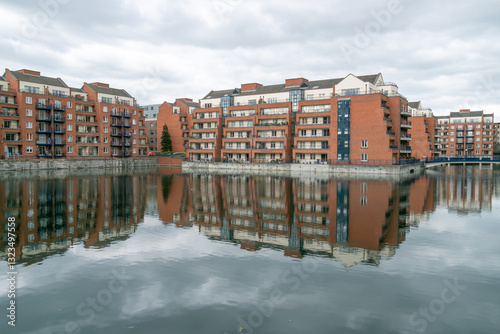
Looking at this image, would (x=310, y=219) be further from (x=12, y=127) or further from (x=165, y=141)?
(x=165, y=141)

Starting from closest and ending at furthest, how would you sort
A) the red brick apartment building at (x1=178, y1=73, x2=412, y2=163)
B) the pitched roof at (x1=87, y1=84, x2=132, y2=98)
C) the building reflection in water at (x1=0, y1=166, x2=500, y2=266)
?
1. the building reflection in water at (x1=0, y1=166, x2=500, y2=266)
2. the red brick apartment building at (x1=178, y1=73, x2=412, y2=163)
3. the pitched roof at (x1=87, y1=84, x2=132, y2=98)

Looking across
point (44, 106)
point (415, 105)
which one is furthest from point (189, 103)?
point (415, 105)

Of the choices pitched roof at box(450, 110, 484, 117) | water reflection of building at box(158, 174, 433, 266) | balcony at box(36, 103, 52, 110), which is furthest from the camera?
pitched roof at box(450, 110, 484, 117)

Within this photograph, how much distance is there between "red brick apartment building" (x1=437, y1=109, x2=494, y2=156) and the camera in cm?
13775

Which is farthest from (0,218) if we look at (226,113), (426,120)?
(426,120)

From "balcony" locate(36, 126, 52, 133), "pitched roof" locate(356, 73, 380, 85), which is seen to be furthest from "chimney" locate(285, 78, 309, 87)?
"balcony" locate(36, 126, 52, 133)

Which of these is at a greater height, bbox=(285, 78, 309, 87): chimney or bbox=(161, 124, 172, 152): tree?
bbox=(285, 78, 309, 87): chimney

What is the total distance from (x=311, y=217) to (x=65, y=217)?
15.7 meters

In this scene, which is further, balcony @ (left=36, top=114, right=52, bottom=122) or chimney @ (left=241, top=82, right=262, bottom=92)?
chimney @ (left=241, top=82, right=262, bottom=92)

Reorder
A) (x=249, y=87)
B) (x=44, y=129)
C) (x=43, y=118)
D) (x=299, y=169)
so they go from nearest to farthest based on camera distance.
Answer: (x=299, y=169), (x=43, y=118), (x=44, y=129), (x=249, y=87)

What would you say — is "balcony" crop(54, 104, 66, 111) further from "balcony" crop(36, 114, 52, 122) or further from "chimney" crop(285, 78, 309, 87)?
"chimney" crop(285, 78, 309, 87)

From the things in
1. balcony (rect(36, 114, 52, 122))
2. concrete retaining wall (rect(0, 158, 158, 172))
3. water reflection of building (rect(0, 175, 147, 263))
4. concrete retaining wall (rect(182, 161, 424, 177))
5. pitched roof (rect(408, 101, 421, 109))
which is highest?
pitched roof (rect(408, 101, 421, 109))

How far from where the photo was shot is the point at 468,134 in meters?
140

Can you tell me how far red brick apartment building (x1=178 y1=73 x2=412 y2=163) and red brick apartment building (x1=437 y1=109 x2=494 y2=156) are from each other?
244ft
